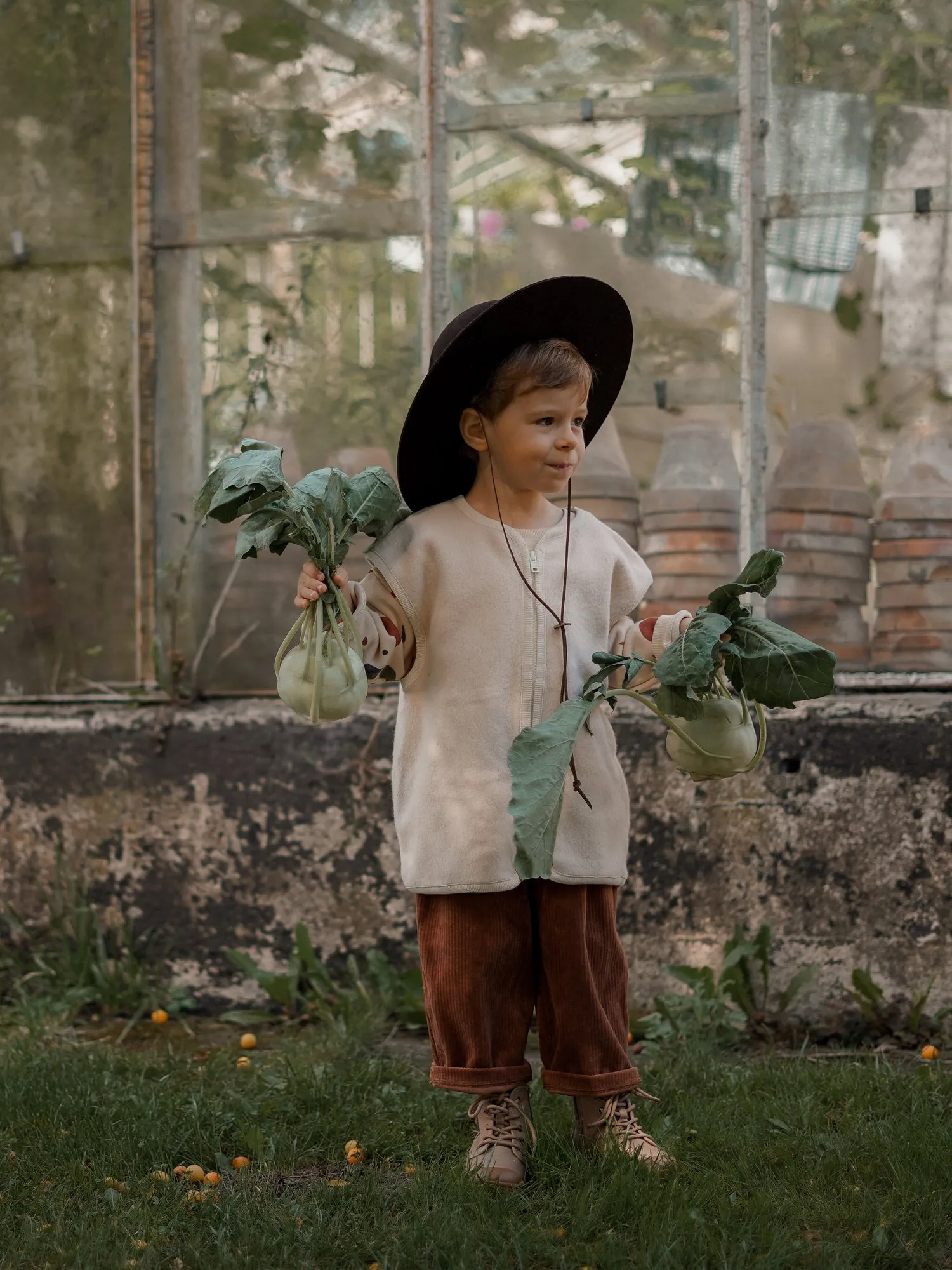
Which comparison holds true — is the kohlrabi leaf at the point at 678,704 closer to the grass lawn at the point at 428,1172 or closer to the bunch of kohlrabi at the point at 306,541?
the bunch of kohlrabi at the point at 306,541

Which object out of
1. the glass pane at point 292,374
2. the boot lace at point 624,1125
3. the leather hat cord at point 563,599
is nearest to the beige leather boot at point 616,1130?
the boot lace at point 624,1125

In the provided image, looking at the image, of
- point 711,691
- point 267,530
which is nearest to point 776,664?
point 711,691

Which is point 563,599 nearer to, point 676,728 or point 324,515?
point 676,728

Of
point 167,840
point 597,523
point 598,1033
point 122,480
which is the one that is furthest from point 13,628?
point 598,1033

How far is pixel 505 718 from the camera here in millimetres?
2705

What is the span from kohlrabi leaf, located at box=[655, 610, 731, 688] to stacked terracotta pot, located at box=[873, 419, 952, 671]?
5.19 ft

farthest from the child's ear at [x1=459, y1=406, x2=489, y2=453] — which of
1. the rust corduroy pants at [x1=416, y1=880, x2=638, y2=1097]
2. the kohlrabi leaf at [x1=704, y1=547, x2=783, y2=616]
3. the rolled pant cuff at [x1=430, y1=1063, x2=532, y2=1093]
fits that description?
the rolled pant cuff at [x1=430, y1=1063, x2=532, y2=1093]

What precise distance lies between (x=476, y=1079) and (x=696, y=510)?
1.90 m

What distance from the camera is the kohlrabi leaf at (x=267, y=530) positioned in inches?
95.4

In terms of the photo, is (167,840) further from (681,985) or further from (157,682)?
(681,985)

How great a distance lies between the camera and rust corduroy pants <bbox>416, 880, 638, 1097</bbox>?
268cm

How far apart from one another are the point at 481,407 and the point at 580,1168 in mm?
1442

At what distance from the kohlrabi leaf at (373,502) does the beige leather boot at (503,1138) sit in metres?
1.12

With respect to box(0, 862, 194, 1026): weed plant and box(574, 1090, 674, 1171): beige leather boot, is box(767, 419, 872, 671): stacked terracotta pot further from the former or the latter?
box(0, 862, 194, 1026): weed plant
